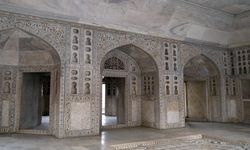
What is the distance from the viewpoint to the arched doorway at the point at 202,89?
863cm

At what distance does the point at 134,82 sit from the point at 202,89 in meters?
3.40

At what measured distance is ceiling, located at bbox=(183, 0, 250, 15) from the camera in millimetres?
6422

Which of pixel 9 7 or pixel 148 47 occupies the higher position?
pixel 9 7

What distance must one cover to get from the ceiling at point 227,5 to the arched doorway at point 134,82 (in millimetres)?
2242

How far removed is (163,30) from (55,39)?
3.27 metres

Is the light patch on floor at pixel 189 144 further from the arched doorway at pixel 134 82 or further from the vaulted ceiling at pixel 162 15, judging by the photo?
the vaulted ceiling at pixel 162 15

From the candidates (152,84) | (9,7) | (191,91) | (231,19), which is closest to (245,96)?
(191,91)

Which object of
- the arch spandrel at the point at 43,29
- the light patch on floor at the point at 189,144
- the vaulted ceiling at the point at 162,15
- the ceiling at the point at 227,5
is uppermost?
the ceiling at the point at 227,5

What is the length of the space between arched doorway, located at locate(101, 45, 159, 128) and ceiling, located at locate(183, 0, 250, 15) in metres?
2.24

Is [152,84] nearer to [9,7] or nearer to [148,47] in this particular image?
[148,47]

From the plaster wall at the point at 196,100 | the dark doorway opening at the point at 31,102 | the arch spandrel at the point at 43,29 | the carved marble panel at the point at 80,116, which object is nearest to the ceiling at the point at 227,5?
the plaster wall at the point at 196,100

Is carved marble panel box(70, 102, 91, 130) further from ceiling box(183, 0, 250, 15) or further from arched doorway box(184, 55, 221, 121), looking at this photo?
arched doorway box(184, 55, 221, 121)

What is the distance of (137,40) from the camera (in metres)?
6.82

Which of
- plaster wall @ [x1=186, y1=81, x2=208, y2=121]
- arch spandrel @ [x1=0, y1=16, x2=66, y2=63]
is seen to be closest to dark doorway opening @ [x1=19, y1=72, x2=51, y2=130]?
arch spandrel @ [x1=0, y1=16, x2=66, y2=63]
